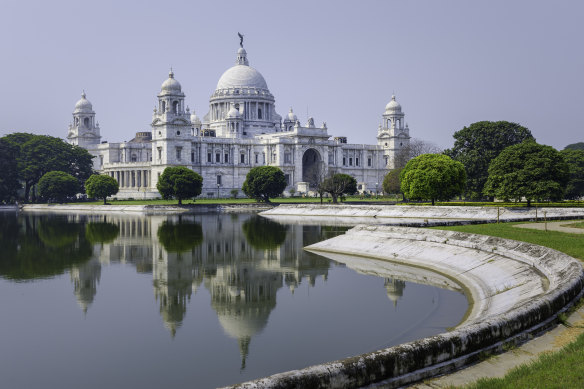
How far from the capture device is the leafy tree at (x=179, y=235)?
37838mm

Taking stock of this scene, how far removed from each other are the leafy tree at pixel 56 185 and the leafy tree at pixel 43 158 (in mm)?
2328

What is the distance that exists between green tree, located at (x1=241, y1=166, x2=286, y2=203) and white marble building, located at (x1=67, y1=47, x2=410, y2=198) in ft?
65.8

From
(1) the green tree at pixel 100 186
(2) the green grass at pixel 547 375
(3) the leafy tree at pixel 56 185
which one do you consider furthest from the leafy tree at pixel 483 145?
(2) the green grass at pixel 547 375

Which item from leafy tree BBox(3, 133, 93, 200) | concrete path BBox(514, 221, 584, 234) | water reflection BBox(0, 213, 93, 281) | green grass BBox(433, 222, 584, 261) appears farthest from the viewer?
leafy tree BBox(3, 133, 93, 200)

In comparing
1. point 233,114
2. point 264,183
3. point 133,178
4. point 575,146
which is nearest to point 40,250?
point 264,183

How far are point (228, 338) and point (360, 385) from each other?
7896 millimetres

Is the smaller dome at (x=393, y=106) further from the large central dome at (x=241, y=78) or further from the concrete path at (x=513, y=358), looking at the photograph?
the concrete path at (x=513, y=358)

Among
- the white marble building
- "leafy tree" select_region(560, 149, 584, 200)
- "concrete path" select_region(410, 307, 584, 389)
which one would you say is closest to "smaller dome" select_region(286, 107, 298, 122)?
the white marble building

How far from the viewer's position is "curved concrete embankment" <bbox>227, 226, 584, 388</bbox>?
9.25 meters

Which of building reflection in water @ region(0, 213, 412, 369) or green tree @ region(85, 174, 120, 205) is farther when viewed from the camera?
green tree @ region(85, 174, 120, 205)

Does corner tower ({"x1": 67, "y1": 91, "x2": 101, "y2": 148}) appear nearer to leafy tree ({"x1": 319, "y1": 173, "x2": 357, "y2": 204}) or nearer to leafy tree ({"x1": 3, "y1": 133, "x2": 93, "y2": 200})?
leafy tree ({"x1": 3, "y1": 133, "x2": 93, "y2": 200})

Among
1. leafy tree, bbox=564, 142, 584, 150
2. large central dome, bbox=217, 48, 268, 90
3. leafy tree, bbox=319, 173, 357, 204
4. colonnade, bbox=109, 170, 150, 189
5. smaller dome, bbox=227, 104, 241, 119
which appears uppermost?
large central dome, bbox=217, 48, 268, 90

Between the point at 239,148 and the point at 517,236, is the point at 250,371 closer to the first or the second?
the point at 517,236

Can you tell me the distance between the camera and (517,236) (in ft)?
88.0
